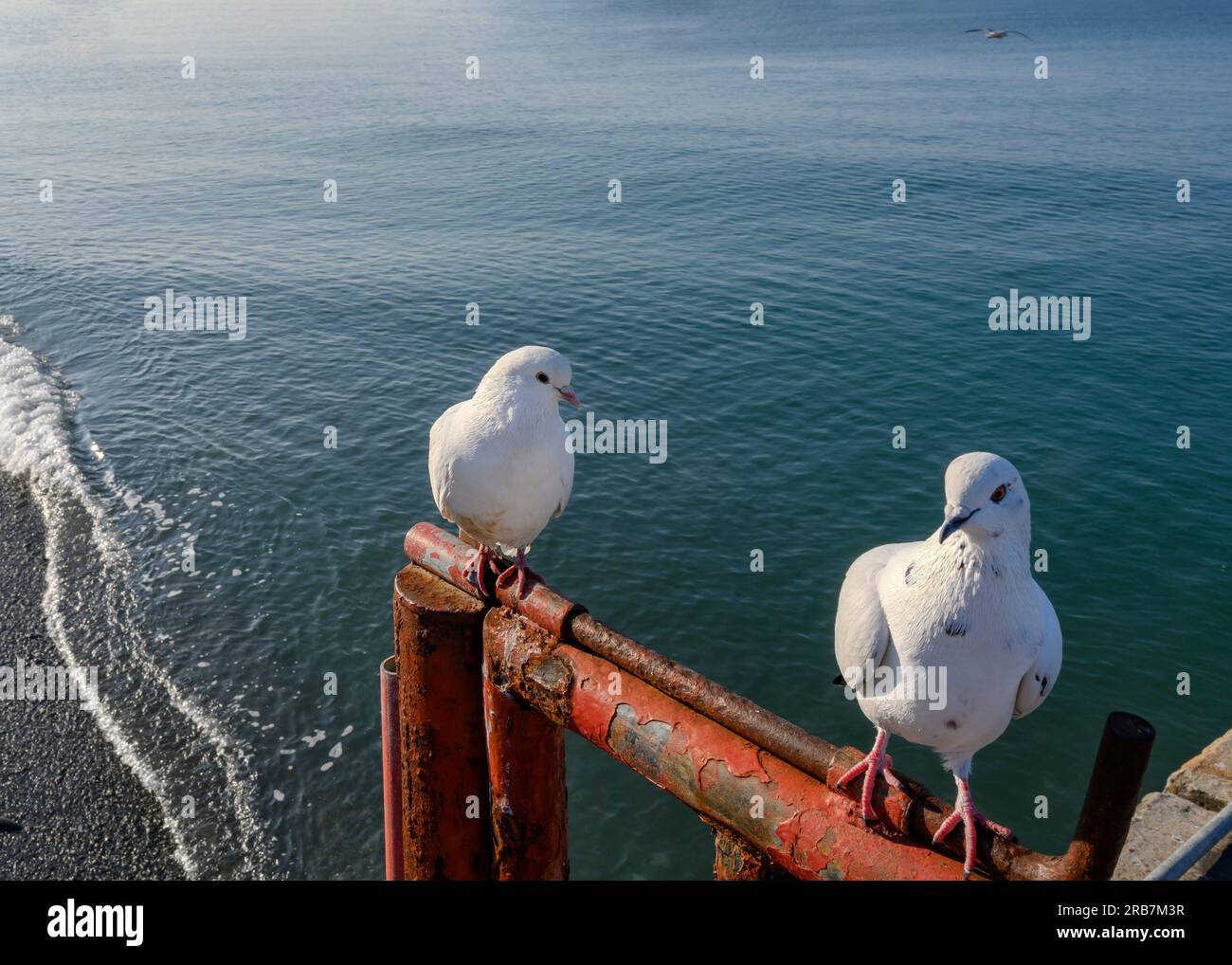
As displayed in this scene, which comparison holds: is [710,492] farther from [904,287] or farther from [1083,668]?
[904,287]

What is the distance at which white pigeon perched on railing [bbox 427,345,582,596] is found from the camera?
325 inches

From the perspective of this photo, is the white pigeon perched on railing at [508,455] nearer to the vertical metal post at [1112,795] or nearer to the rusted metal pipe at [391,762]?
the rusted metal pipe at [391,762]

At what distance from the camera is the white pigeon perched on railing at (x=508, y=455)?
8.25 m

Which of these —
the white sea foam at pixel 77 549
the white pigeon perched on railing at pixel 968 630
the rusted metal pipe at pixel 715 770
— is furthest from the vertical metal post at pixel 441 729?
the white sea foam at pixel 77 549

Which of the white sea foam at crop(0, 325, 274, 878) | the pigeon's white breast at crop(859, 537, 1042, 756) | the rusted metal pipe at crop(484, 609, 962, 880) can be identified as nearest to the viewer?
the rusted metal pipe at crop(484, 609, 962, 880)

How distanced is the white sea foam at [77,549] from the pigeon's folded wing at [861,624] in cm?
1493

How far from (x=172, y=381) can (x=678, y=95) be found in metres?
52.3

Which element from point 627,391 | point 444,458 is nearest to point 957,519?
point 444,458

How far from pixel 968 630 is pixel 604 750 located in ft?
7.08

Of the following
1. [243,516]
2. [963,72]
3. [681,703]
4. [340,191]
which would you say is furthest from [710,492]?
[963,72]

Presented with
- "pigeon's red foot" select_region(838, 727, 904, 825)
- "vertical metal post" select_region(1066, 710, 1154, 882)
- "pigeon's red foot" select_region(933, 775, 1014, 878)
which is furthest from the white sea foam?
"vertical metal post" select_region(1066, 710, 1154, 882)

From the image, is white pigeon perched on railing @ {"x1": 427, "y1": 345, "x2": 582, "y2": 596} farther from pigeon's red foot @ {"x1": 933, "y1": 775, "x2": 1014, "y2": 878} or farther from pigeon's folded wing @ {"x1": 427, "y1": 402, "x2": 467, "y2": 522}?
pigeon's red foot @ {"x1": 933, "y1": 775, "x2": 1014, "y2": 878}

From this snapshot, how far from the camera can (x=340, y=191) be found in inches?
2056

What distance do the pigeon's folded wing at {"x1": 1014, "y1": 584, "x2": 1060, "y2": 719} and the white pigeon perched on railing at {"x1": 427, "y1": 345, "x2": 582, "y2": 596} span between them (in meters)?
3.90
